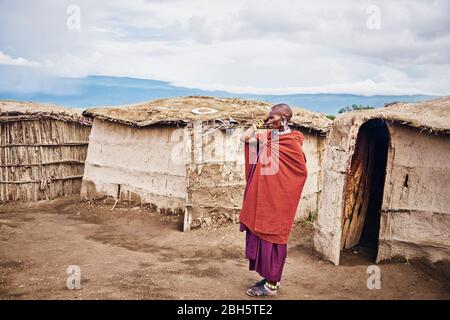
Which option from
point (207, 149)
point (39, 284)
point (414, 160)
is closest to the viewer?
point (39, 284)

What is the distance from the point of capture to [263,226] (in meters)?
5.15

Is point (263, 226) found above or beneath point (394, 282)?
above

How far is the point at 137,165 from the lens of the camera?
10109 mm

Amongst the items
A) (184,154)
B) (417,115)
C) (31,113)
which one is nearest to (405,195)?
(417,115)

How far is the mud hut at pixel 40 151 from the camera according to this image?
10859mm

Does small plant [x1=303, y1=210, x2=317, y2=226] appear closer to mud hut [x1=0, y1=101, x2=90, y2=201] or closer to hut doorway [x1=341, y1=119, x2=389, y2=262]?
hut doorway [x1=341, y1=119, x2=389, y2=262]

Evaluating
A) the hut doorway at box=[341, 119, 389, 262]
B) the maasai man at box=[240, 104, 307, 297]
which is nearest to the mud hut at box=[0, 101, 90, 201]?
the hut doorway at box=[341, 119, 389, 262]

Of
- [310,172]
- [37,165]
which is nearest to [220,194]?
[310,172]

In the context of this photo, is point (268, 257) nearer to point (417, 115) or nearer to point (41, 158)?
point (417, 115)

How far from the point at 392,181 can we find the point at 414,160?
0.41 m

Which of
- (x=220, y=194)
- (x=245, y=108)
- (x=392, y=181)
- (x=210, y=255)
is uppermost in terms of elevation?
(x=245, y=108)

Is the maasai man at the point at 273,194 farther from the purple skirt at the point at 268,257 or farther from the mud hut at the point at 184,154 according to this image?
the mud hut at the point at 184,154

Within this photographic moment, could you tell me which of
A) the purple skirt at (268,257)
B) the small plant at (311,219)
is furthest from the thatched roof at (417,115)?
the small plant at (311,219)

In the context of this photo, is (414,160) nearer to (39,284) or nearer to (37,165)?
(39,284)
